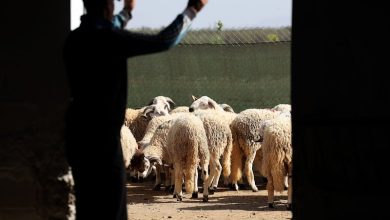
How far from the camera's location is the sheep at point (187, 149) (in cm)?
1524

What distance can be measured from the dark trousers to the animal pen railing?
15.6 metres

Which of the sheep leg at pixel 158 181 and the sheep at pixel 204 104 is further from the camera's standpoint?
the sheep at pixel 204 104

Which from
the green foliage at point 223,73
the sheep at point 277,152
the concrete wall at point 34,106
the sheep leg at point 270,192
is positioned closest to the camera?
the concrete wall at point 34,106

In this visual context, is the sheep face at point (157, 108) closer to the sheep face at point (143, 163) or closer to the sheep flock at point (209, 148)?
the sheep flock at point (209, 148)

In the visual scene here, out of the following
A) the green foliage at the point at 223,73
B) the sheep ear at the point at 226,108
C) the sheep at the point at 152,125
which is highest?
the green foliage at the point at 223,73

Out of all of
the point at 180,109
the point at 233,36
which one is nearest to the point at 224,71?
the point at 233,36

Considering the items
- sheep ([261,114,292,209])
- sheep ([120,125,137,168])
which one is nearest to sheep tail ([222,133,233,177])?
sheep ([120,125,137,168])

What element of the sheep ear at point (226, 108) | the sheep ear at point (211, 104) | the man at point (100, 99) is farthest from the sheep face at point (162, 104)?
the man at point (100, 99)

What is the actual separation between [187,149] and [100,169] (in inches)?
419

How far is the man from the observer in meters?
4.57

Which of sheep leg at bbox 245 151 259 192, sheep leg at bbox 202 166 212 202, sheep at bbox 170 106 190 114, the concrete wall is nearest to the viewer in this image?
the concrete wall

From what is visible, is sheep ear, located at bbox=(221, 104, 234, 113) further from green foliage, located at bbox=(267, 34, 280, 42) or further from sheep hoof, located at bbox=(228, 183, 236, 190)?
green foliage, located at bbox=(267, 34, 280, 42)

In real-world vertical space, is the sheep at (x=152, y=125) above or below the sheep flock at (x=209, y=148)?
above
